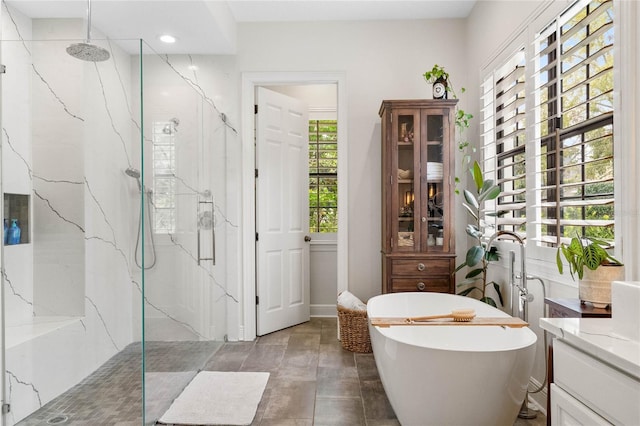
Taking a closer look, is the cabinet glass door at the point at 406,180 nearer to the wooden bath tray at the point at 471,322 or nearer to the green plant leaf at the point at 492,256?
the green plant leaf at the point at 492,256

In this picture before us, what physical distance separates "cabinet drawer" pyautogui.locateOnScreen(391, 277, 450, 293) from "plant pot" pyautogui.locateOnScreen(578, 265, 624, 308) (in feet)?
5.31

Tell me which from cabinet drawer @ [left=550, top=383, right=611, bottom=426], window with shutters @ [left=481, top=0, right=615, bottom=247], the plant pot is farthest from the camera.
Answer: window with shutters @ [left=481, top=0, right=615, bottom=247]

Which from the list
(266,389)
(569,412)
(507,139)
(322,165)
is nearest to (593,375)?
(569,412)

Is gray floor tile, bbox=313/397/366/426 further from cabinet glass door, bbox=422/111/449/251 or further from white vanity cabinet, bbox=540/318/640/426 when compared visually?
cabinet glass door, bbox=422/111/449/251

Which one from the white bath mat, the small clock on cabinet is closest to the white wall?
the small clock on cabinet

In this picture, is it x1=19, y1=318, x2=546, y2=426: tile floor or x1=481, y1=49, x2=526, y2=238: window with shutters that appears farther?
x1=481, y1=49, x2=526, y2=238: window with shutters

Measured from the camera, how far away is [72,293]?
84.1 inches

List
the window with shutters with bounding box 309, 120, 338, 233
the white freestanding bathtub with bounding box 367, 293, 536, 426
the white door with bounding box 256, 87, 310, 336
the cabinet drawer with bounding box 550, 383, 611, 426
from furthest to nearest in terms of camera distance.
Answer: the window with shutters with bounding box 309, 120, 338, 233 → the white door with bounding box 256, 87, 310, 336 → the white freestanding bathtub with bounding box 367, 293, 536, 426 → the cabinet drawer with bounding box 550, 383, 611, 426

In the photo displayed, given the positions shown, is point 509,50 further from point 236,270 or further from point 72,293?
point 72,293

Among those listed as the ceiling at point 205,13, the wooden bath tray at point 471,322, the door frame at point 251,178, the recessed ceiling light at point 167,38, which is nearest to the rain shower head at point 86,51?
the ceiling at point 205,13

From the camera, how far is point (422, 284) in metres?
3.14

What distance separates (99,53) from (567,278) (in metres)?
2.82

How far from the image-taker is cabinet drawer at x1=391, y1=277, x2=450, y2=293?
3.14m

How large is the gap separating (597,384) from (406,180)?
2.27 metres
